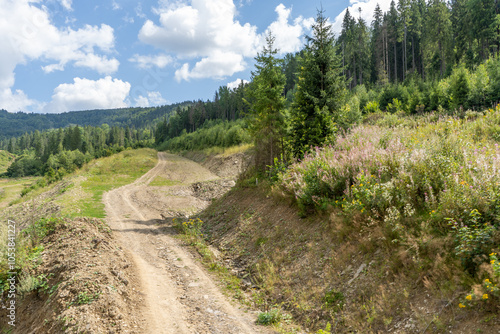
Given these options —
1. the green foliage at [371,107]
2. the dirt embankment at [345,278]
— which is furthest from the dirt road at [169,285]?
the green foliage at [371,107]

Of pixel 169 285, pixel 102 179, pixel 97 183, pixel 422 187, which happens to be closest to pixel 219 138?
pixel 102 179

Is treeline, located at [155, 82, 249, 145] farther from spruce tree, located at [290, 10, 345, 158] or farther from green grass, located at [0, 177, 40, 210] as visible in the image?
spruce tree, located at [290, 10, 345, 158]

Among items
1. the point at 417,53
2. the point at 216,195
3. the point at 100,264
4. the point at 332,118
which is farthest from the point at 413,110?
the point at 417,53

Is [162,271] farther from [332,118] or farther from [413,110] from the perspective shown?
[413,110]

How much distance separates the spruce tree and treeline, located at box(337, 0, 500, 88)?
1306 inches

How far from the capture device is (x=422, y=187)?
20.4 ft

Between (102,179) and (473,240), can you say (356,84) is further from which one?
(473,240)

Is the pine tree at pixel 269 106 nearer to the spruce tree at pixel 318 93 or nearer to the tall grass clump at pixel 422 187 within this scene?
the spruce tree at pixel 318 93

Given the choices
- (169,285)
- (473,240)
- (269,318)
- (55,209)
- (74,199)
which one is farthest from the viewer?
(74,199)

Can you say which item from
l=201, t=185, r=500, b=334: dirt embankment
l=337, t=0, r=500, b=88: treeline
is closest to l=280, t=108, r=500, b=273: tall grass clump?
l=201, t=185, r=500, b=334: dirt embankment

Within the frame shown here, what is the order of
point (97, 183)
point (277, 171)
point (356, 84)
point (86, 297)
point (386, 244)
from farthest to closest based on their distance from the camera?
point (356, 84)
point (97, 183)
point (277, 171)
point (386, 244)
point (86, 297)

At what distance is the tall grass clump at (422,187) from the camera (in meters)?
4.56

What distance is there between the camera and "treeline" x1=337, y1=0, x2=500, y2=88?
172 ft

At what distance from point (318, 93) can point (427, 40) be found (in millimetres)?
62625
